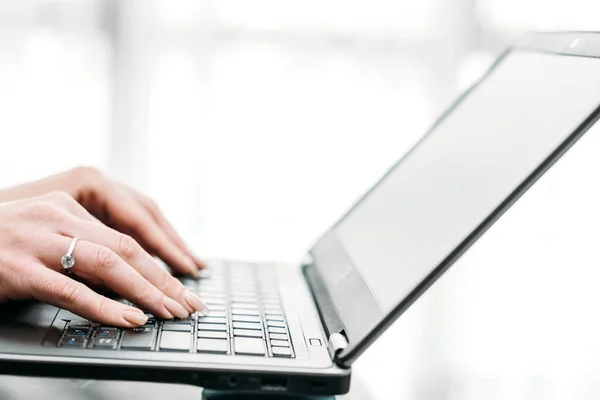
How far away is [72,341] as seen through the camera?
2.05ft

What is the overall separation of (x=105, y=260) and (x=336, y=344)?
0.22 meters

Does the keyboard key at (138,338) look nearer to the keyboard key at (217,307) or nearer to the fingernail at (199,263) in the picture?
the keyboard key at (217,307)

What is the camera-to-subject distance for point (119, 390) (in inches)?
26.1

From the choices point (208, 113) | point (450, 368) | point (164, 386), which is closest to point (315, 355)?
point (164, 386)

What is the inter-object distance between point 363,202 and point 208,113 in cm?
187

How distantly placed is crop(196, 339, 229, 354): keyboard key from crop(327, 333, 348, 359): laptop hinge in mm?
83

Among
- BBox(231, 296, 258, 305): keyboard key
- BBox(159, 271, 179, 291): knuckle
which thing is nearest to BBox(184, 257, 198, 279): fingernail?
BBox(231, 296, 258, 305): keyboard key

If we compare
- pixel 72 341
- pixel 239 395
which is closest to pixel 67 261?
pixel 72 341

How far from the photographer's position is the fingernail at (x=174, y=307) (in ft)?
2.35

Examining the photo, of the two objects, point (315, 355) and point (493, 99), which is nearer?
point (315, 355)

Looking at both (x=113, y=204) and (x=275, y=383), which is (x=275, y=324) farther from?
(x=113, y=204)

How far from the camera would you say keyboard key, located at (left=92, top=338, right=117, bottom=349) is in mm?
614

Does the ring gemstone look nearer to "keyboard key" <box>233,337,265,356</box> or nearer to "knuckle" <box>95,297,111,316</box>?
"knuckle" <box>95,297,111,316</box>

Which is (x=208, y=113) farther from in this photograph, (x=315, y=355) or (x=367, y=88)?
(x=315, y=355)
